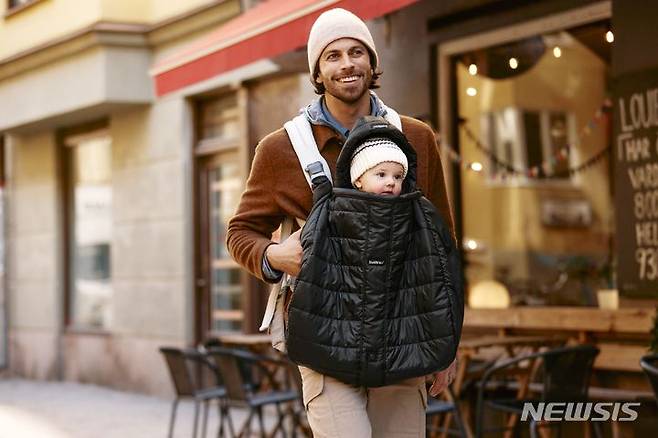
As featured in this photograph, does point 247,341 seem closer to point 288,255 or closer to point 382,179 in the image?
point 288,255

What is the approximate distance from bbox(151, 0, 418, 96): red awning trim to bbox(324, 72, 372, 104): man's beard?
3030 millimetres

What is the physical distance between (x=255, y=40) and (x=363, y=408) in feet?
15.3

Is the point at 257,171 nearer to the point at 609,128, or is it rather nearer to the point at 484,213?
the point at 609,128

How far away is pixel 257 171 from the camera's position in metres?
3.47

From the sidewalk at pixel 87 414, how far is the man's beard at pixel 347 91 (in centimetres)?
661

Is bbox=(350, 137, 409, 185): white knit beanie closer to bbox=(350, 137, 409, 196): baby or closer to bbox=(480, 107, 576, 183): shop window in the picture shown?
bbox=(350, 137, 409, 196): baby

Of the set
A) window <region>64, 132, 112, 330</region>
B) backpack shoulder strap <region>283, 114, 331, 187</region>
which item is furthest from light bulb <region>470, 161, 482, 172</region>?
backpack shoulder strap <region>283, 114, 331, 187</region>

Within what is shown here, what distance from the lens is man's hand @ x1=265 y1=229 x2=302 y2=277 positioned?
329 cm

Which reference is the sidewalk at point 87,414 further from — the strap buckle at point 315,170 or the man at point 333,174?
the strap buckle at point 315,170

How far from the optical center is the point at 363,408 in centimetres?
329

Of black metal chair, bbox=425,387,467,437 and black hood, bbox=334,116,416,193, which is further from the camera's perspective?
black metal chair, bbox=425,387,467,437

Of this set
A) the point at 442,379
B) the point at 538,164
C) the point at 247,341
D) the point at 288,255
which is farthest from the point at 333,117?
the point at 538,164

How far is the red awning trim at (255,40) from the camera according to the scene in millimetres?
6636
